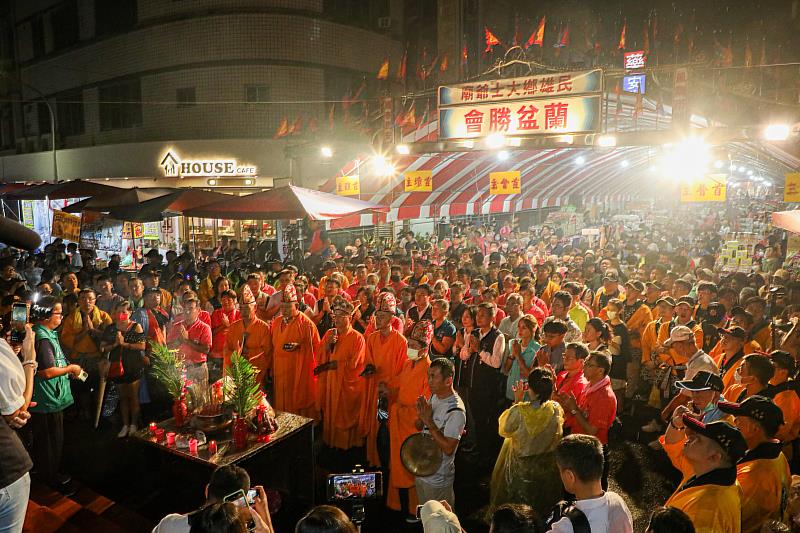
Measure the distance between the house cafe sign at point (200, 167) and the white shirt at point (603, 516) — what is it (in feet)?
55.7

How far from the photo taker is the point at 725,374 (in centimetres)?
593

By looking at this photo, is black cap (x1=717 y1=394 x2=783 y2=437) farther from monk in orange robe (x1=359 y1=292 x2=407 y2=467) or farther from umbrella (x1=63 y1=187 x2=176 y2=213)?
umbrella (x1=63 y1=187 x2=176 y2=213)

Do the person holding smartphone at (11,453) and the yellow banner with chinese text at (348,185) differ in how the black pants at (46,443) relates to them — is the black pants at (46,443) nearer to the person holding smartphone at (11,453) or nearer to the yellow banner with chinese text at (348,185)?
the person holding smartphone at (11,453)

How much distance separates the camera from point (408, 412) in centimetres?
539

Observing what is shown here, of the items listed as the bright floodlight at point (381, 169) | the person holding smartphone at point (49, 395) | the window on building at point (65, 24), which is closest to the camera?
the person holding smartphone at point (49, 395)

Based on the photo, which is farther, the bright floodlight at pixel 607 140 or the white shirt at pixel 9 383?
the bright floodlight at pixel 607 140

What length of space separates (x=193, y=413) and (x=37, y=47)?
26.2 m

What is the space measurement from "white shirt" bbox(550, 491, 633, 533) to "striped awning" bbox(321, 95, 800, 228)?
9734 millimetres

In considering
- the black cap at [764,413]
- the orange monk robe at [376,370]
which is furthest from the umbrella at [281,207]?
the black cap at [764,413]

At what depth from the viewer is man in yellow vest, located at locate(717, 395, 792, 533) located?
3.54 meters

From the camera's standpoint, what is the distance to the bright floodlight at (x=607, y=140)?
10125 millimetres

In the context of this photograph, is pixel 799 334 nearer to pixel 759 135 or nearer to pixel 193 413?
pixel 759 135

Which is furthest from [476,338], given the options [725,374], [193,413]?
[193,413]

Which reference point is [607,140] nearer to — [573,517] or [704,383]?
[704,383]
